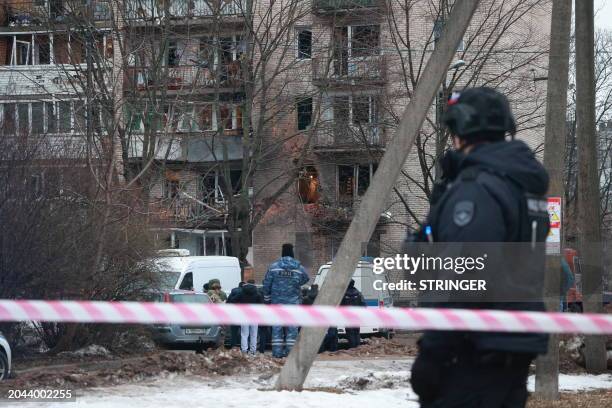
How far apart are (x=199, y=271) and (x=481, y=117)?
73.7 feet

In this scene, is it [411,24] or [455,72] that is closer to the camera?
[455,72]

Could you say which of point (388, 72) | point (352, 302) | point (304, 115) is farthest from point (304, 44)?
point (352, 302)

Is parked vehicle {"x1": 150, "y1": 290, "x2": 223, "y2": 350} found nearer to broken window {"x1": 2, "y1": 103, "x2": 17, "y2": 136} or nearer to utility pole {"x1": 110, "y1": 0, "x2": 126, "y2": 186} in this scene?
utility pole {"x1": 110, "y1": 0, "x2": 126, "y2": 186}

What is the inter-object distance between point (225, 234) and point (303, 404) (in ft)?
119

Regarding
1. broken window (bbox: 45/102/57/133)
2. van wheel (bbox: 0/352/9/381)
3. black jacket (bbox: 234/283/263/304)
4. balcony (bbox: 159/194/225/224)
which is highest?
broken window (bbox: 45/102/57/133)

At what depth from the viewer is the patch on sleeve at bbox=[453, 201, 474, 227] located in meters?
4.06

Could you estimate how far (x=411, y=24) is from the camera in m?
29.9

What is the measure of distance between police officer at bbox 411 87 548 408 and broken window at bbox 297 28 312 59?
3018 centimetres

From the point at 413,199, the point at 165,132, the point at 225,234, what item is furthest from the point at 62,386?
the point at 225,234

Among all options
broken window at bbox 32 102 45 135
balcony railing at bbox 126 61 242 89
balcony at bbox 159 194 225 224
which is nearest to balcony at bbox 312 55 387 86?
balcony railing at bbox 126 61 242 89

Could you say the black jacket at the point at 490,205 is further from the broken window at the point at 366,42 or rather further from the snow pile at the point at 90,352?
the broken window at the point at 366,42

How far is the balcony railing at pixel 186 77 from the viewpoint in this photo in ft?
89.8

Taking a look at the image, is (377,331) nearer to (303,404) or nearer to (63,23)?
(63,23)

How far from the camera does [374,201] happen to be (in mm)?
11328
